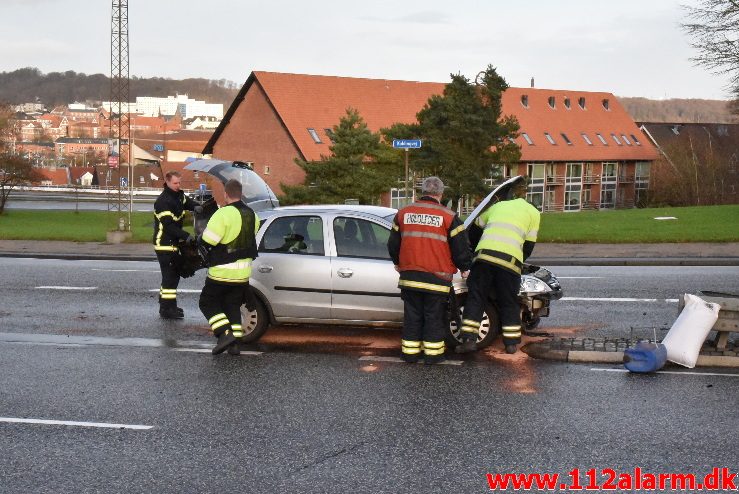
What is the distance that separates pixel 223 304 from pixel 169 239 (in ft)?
8.92

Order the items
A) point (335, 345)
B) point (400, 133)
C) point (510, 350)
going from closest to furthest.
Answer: point (510, 350)
point (335, 345)
point (400, 133)

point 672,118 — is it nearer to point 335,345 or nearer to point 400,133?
point 400,133

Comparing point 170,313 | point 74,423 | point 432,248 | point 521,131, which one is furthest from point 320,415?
point 521,131

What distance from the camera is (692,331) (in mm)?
8875

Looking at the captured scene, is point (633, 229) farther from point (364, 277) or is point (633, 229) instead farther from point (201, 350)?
point (201, 350)

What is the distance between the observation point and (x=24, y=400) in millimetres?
7992

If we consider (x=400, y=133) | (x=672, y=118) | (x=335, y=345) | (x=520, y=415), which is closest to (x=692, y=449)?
(x=520, y=415)

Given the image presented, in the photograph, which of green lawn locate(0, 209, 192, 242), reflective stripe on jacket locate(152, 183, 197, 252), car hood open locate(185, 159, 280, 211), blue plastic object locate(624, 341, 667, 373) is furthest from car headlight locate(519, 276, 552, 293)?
green lawn locate(0, 209, 192, 242)

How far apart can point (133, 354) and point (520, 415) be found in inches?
178

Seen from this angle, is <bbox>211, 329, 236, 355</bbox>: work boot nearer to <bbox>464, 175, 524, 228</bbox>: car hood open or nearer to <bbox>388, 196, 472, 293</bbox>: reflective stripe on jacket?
<bbox>388, 196, 472, 293</bbox>: reflective stripe on jacket

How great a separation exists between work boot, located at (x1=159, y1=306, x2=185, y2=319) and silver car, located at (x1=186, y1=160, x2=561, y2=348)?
2.10 m

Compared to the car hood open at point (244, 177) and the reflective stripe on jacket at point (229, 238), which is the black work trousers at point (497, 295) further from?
the car hood open at point (244, 177)

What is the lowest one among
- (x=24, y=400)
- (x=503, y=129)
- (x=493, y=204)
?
(x=24, y=400)

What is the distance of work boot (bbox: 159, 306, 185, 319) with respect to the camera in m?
12.2
